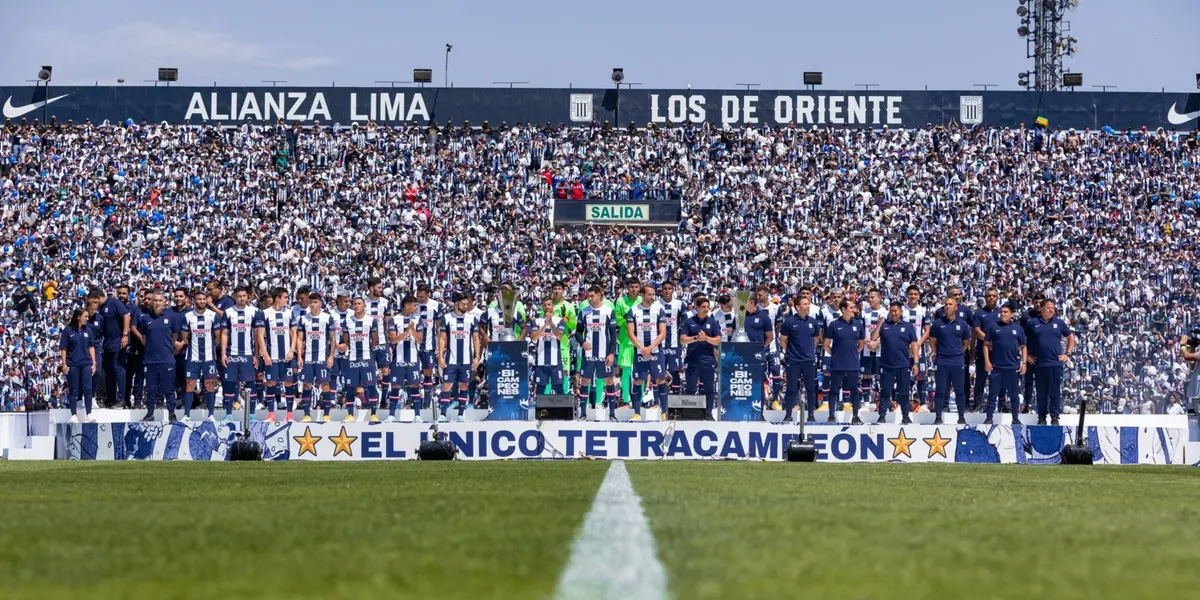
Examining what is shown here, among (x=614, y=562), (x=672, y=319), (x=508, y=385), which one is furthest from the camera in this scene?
(x=672, y=319)

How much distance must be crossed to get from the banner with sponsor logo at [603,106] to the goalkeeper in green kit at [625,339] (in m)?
24.1

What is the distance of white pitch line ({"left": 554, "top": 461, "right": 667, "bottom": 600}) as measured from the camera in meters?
3.27

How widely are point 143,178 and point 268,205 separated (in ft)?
12.8

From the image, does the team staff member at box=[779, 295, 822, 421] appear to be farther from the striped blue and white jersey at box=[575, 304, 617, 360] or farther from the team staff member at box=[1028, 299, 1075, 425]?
the team staff member at box=[1028, 299, 1075, 425]

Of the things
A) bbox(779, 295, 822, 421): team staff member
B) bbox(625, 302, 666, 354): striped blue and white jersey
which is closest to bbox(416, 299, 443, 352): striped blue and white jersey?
bbox(625, 302, 666, 354): striped blue and white jersey

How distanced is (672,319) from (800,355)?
6.32 ft

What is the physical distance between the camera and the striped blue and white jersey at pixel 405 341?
2145cm

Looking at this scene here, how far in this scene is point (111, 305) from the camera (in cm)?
2172

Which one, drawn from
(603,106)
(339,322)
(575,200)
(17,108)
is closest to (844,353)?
(339,322)

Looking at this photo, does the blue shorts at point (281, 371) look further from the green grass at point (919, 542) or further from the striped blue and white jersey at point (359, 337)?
the green grass at point (919, 542)

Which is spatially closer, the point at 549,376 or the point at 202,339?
the point at 202,339

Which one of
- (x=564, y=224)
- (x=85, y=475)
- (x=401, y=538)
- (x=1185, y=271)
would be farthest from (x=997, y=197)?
(x=401, y=538)

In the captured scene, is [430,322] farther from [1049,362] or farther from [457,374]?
[1049,362]

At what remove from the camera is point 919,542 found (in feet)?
15.7
